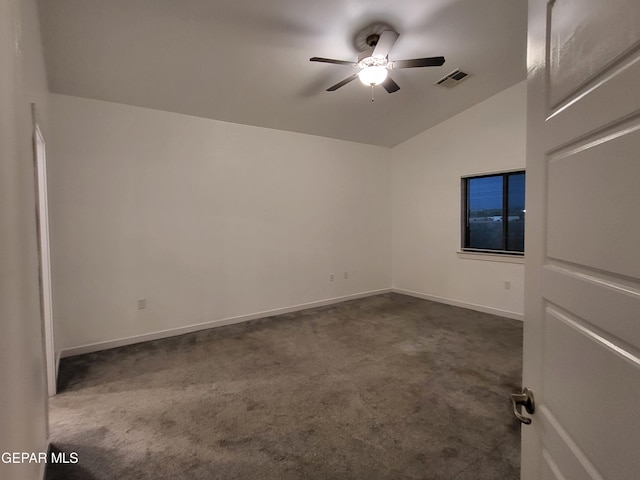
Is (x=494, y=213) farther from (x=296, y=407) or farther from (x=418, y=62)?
(x=296, y=407)

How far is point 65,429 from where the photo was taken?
6.29 ft

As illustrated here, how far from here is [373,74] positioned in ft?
8.05

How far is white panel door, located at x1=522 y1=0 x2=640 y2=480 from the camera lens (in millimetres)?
480

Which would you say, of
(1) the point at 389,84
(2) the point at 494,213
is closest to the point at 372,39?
(1) the point at 389,84

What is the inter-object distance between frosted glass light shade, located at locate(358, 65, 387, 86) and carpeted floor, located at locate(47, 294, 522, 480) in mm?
2565

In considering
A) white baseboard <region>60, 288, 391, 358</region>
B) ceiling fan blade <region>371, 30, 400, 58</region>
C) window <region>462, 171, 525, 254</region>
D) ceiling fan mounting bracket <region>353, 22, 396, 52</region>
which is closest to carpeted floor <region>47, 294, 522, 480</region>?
white baseboard <region>60, 288, 391, 358</region>

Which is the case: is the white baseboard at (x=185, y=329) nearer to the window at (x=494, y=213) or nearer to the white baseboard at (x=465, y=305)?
the white baseboard at (x=465, y=305)

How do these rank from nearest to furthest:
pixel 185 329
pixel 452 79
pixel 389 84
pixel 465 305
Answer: pixel 389 84 < pixel 452 79 < pixel 185 329 < pixel 465 305

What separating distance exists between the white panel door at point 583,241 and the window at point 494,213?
12.2ft

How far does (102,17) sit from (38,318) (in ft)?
7.12

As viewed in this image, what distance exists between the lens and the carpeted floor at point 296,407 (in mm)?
1620

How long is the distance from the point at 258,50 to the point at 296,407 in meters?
3.01

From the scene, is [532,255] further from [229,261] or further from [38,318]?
[229,261]

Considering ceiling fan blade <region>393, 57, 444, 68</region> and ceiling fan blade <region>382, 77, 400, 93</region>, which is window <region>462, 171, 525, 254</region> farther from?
ceiling fan blade <region>393, 57, 444, 68</region>
